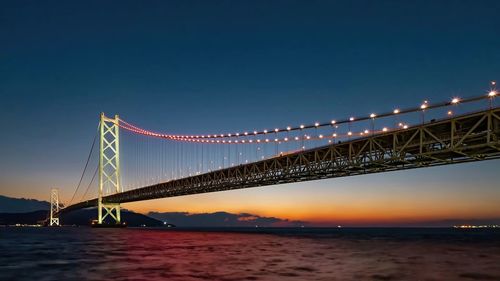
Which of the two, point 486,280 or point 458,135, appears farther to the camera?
point 458,135

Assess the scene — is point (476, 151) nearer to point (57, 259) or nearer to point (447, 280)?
point (447, 280)

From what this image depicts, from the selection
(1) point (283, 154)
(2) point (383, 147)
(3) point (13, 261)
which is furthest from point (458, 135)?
(3) point (13, 261)

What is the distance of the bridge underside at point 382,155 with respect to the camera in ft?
132

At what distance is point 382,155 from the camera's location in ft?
167

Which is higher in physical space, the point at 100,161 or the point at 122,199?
the point at 100,161

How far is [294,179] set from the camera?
217ft

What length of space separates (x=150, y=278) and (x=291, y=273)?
6297 mm

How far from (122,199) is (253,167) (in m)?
33.7

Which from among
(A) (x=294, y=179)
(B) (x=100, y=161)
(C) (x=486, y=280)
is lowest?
(C) (x=486, y=280)

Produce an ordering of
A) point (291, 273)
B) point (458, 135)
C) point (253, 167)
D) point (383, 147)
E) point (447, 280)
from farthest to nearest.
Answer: point (253, 167), point (383, 147), point (458, 135), point (291, 273), point (447, 280)

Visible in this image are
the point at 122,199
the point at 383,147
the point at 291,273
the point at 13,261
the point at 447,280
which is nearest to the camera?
the point at 447,280

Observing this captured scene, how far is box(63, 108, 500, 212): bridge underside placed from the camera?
40.2 meters

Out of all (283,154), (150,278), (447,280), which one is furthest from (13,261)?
(283,154)

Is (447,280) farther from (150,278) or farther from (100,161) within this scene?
(100,161)
